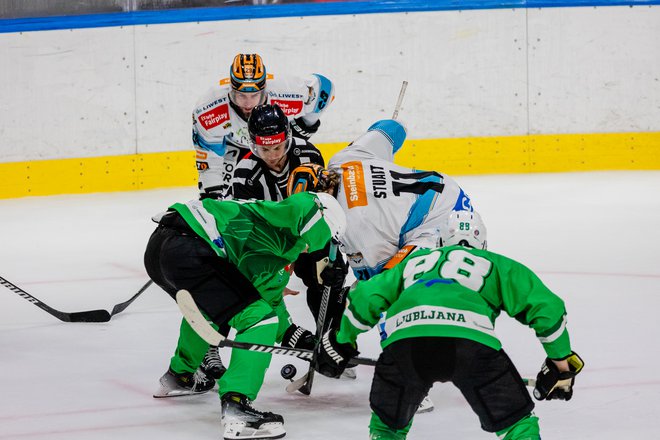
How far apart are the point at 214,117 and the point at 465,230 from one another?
101 inches

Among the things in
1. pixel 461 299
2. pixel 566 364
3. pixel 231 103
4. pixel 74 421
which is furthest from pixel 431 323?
pixel 231 103

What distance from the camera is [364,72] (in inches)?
358

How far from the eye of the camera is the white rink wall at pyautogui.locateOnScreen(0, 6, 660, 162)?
868cm

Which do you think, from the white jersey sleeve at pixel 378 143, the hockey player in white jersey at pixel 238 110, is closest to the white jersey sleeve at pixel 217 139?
the hockey player in white jersey at pixel 238 110

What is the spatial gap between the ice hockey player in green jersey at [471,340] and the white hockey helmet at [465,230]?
1.22ft

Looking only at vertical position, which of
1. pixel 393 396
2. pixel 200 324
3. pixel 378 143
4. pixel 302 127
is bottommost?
A: pixel 393 396

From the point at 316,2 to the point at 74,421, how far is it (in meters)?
5.74

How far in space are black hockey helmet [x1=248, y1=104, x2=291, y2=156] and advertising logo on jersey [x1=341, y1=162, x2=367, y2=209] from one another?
1.16 ft

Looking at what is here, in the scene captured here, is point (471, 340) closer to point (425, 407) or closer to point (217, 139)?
point (425, 407)

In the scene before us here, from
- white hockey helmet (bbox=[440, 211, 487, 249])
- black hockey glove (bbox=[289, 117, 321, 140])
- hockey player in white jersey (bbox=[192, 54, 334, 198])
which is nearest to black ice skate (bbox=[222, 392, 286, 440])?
white hockey helmet (bbox=[440, 211, 487, 249])

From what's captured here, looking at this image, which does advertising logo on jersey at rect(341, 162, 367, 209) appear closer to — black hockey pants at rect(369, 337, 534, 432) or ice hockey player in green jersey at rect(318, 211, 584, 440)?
ice hockey player in green jersey at rect(318, 211, 584, 440)

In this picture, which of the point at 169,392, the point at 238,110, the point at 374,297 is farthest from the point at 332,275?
the point at 238,110

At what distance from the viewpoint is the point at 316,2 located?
9031 mm

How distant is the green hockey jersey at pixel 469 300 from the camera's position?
9.05 feet
